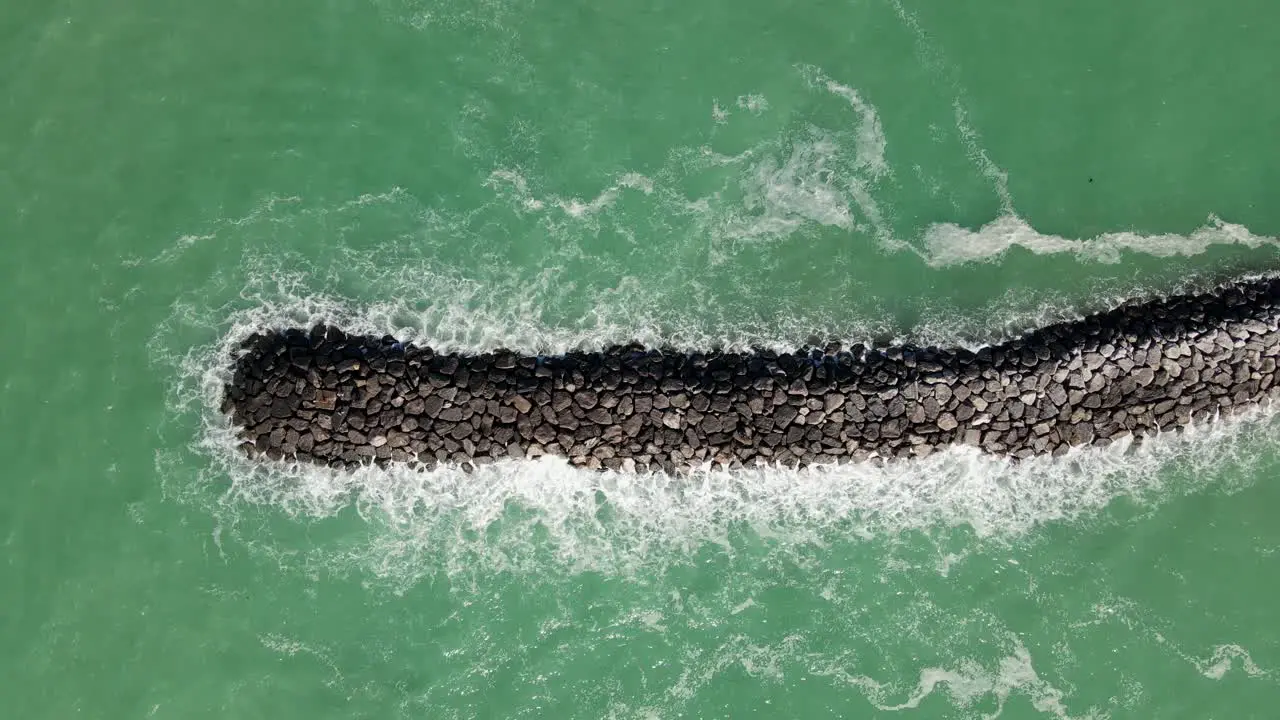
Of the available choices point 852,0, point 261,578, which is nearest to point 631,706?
point 261,578

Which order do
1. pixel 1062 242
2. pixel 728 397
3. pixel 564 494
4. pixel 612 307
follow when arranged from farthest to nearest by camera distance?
pixel 1062 242 < pixel 612 307 < pixel 564 494 < pixel 728 397

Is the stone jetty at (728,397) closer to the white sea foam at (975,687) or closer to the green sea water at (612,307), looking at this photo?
the green sea water at (612,307)

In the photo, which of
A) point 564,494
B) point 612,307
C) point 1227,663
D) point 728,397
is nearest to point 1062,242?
point 728,397

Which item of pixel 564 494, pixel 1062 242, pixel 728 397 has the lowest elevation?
pixel 564 494

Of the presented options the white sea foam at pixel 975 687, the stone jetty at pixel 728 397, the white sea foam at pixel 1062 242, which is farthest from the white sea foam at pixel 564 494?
the white sea foam at pixel 1062 242

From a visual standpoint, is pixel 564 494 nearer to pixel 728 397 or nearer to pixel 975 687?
pixel 728 397

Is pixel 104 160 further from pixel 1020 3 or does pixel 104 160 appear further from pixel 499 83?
pixel 1020 3
